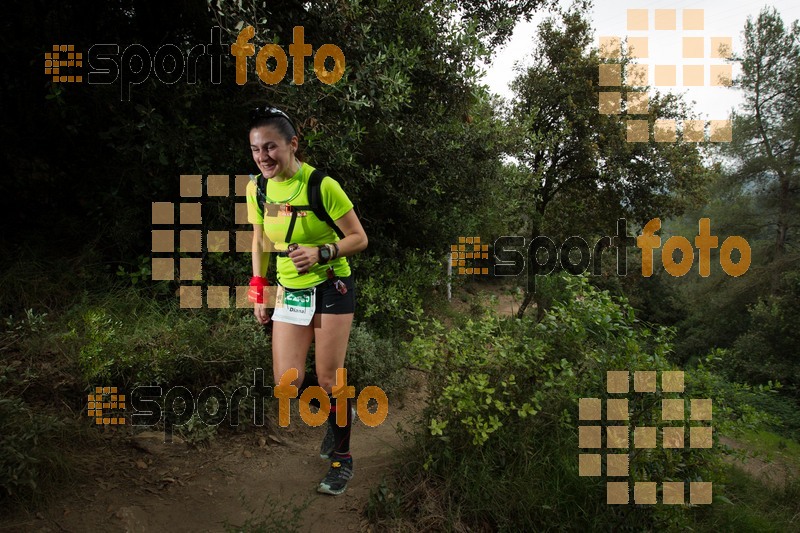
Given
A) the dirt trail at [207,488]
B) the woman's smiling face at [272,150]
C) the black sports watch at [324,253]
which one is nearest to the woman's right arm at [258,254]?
the woman's smiling face at [272,150]

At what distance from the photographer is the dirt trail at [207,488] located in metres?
3.65

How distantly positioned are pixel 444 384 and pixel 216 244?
3.44 m

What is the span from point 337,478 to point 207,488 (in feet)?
3.82

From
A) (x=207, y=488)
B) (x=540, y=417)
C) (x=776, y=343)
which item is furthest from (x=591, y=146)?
(x=207, y=488)

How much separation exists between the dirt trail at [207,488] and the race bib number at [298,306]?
1427 millimetres

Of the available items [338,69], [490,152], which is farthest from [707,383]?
[490,152]

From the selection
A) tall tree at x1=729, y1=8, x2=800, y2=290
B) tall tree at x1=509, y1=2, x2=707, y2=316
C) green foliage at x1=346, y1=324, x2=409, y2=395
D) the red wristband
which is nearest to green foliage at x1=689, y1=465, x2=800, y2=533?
green foliage at x1=346, y1=324, x2=409, y2=395

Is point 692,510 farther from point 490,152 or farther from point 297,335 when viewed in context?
point 490,152

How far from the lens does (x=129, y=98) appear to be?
5.43 metres

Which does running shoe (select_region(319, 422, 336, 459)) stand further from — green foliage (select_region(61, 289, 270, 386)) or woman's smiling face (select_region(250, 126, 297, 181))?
woman's smiling face (select_region(250, 126, 297, 181))

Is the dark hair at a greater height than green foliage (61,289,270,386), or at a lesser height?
greater

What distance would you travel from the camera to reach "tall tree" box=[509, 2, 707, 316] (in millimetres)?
16734

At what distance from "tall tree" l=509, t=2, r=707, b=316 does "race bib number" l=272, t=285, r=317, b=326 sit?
13.5m

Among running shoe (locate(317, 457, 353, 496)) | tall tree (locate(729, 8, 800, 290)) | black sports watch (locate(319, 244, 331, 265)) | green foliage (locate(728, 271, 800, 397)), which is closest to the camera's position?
black sports watch (locate(319, 244, 331, 265))
